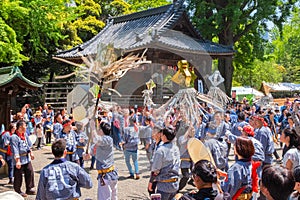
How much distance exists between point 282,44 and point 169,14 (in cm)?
1893

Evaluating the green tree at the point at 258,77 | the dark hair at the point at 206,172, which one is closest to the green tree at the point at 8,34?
the dark hair at the point at 206,172

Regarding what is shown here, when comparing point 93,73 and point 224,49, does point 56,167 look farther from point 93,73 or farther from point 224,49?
point 224,49

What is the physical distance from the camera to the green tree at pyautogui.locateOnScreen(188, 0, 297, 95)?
20266 mm

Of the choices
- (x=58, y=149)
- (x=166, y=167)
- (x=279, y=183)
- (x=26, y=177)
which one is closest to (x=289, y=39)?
(x=26, y=177)

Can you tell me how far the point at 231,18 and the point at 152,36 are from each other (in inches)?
339

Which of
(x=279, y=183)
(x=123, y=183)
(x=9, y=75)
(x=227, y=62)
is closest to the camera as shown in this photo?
(x=279, y=183)

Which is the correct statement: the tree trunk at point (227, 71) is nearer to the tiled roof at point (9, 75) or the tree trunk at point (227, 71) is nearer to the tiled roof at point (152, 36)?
the tiled roof at point (152, 36)

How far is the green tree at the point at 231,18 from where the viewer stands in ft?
66.5

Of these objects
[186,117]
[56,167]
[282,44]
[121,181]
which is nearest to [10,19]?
[121,181]

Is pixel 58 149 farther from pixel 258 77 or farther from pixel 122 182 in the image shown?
pixel 258 77

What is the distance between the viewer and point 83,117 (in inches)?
286

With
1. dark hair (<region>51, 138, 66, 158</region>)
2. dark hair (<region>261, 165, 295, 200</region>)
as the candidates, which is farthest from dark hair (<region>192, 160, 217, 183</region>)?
dark hair (<region>51, 138, 66, 158</region>)

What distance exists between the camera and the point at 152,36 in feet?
45.5

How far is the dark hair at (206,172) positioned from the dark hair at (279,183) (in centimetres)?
43
